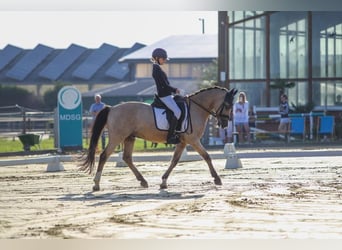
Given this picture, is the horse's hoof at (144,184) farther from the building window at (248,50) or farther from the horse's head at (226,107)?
the building window at (248,50)

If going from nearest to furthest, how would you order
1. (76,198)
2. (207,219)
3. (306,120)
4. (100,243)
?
(100,243), (207,219), (76,198), (306,120)

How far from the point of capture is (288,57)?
30938 millimetres

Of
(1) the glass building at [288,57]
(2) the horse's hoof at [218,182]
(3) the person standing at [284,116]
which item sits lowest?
(2) the horse's hoof at [218,182]

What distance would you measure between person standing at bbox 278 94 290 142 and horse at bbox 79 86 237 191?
1258 centimetres

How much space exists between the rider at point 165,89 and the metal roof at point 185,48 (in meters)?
36.2

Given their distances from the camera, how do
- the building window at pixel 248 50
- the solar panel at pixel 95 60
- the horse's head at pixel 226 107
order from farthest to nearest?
the solar panel at pixel 95 60
the building window at pixel 248 50
the horse's head at pixel 226 107

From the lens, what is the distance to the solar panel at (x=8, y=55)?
133ft

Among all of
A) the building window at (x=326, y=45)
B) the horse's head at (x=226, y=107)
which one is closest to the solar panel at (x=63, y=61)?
the building window at (x=326, y=45)

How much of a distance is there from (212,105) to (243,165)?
12.0 feet

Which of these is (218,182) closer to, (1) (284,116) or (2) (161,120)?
(2) (161,120)

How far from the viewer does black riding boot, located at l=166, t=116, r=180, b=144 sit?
1341 centimetres

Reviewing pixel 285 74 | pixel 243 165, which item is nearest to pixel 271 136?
pixel 285 74

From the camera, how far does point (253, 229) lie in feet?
27.1
